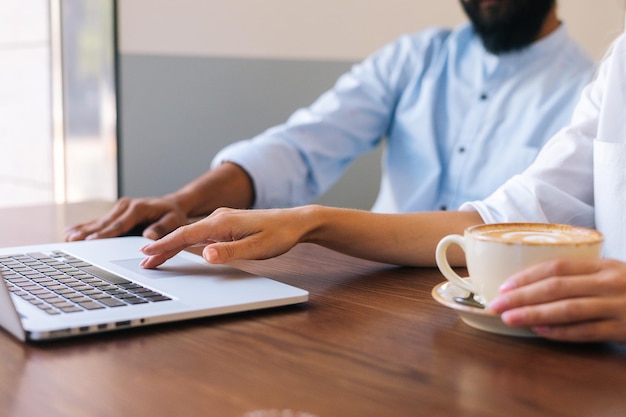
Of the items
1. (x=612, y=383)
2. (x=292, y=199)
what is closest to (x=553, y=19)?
(x=292, y=199)

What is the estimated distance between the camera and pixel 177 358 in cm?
60

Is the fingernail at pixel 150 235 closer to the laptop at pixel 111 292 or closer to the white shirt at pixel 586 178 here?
the laptop at pixel 111 292

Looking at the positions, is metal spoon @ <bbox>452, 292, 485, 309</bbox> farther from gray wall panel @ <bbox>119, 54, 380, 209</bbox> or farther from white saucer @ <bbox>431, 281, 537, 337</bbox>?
gray wall panel @ <bbox>119, 54, 380, 209</bbox>

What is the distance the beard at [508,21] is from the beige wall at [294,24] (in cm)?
51

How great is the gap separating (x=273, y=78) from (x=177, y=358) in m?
2.02

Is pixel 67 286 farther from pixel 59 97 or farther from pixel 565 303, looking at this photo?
pixel 59 97

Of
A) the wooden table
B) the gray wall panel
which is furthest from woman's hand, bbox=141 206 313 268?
the gray wall panel

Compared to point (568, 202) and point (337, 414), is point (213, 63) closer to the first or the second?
point (568, 202)

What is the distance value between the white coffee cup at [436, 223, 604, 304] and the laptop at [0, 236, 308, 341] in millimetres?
174

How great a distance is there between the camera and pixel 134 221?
120 cm

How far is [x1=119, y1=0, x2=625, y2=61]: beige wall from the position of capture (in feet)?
7.72

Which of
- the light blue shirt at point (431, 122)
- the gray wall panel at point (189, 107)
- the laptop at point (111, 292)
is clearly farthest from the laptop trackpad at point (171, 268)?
the gray wall panel at point (189, 107)

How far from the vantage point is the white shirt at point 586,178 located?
38.4 inches

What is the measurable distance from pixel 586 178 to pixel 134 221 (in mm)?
650
